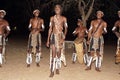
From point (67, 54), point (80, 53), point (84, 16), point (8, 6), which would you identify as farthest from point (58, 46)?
point (8, 6)

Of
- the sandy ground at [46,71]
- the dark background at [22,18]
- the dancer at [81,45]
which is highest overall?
the dark background at [22,18]

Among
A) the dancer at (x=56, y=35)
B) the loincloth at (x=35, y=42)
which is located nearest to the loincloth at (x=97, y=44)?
the dancer at (x=56, y=35)

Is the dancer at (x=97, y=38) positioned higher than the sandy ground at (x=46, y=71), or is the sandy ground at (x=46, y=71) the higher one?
the dancer at (x=97, y=38)

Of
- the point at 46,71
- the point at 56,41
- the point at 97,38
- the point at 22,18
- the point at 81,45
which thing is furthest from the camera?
the point at 22,18

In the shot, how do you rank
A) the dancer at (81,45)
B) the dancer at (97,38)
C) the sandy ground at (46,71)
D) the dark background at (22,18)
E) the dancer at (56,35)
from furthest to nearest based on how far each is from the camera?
1. the dark background at (22,18)
2. the dancer at (81,45)
3. the dancer at (97,38)
4. the dancer at (56,35)
5. the sandy ground at (46,71)

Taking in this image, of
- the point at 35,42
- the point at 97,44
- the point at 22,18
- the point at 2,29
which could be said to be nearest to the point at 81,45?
the point at 97,44

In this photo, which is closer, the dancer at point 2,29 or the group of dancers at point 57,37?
the group of dancers at point 57,37

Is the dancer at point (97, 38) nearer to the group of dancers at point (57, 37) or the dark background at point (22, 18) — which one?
the group of dancers at point (57, 37)

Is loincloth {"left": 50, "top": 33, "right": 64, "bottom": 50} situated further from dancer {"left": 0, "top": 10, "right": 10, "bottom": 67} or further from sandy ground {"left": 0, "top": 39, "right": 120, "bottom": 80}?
dancer {"left": 0, "top": 10, "right": 10, "bottom": 67}

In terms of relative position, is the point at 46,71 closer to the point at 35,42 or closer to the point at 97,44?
the point at 35,42

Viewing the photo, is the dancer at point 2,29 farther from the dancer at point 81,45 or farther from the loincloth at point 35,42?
the dancer at point 81,45

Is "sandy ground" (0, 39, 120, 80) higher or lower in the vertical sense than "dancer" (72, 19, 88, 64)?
lower

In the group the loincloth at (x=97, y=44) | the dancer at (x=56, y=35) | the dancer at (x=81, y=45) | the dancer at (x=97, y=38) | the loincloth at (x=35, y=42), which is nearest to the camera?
the dancer at (x=56, y=35)

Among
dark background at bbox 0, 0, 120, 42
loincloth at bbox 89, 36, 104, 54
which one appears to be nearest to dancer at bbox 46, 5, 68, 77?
loincloth at bbox 89, 36, 104, 54
